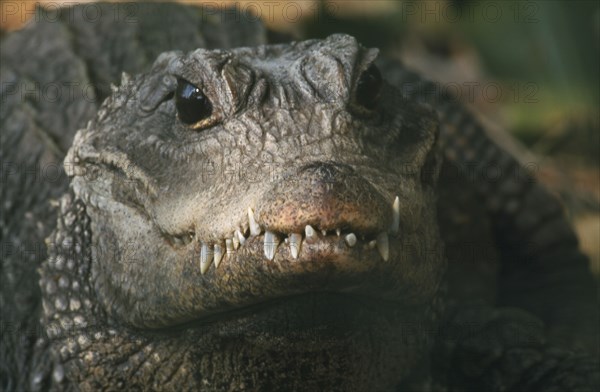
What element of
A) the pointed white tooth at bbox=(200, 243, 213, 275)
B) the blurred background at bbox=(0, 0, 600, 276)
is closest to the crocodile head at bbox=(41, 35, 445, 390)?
the pointed white tooth at bbox=(200, 243, 213, 275)

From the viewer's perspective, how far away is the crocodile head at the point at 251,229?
3.07 m

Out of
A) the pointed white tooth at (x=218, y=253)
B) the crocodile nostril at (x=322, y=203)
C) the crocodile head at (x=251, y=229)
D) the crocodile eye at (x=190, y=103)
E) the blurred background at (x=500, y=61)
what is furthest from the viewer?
the blurred background at (x=500, y=61)

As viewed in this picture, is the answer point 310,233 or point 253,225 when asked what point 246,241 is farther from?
point 310,233

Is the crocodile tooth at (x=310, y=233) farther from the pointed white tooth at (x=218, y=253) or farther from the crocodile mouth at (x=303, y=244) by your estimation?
the pointed white tooth at (x=218, y=253)

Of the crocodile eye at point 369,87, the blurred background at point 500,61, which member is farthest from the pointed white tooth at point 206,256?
the blurred background at point 500,61

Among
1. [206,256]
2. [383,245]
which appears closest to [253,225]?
[206,256]

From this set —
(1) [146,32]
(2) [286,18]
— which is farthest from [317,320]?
(2) [286,18]

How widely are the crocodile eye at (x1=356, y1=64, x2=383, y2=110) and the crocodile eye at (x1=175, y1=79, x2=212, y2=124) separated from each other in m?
0.52

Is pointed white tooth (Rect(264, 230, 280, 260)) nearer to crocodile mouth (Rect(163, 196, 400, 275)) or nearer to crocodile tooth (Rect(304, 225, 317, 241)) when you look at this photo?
crocodile mouth (Rect(163, 196, 400, 275))

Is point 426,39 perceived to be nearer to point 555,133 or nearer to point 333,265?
point 555,133

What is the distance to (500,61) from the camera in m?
8.84

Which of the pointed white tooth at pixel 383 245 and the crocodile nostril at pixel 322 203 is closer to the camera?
the crocodile nostril at pixel 322 203

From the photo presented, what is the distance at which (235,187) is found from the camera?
10.6 ft

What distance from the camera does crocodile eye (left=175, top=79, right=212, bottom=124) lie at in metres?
3.56
